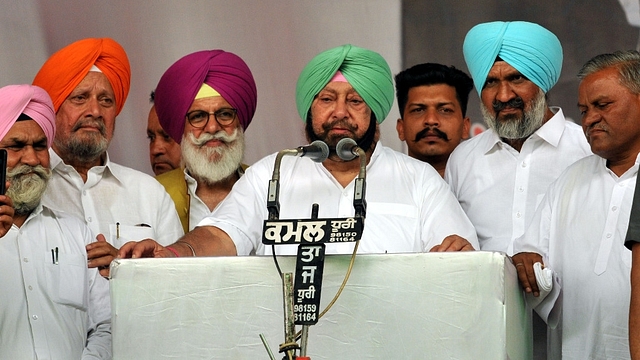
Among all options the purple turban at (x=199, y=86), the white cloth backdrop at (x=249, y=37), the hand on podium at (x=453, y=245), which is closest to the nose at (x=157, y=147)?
the white cloth backdrop at (x=249, y=37)

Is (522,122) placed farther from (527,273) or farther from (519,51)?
(527,273)

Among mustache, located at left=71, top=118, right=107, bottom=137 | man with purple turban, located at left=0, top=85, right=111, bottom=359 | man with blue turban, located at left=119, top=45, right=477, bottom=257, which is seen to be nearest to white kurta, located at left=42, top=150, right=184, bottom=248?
mustache, located at left=71, top=118, right=107, bottom=137

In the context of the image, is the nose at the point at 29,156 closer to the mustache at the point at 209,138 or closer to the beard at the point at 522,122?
the mustache at the point at 209,138

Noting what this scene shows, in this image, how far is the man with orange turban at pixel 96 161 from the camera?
4094 mm

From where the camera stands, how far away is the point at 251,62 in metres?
5.41

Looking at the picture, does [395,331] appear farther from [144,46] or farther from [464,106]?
[144,46]

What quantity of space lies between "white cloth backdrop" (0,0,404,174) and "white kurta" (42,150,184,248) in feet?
3.96

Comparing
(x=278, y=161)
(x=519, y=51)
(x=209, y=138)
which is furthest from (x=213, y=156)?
(x=278, y=161)

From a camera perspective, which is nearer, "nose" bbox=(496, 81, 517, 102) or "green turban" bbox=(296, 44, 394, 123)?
"green turban" bbox=(296, 44, 394, 123)

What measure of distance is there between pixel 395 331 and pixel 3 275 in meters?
1.60

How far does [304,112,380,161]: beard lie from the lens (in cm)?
370

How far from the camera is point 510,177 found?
404cm

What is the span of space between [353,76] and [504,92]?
704 millimetres

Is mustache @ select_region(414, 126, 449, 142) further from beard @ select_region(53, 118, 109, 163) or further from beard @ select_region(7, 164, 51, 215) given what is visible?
beard @ select_region(7, 164, 51, 215)
